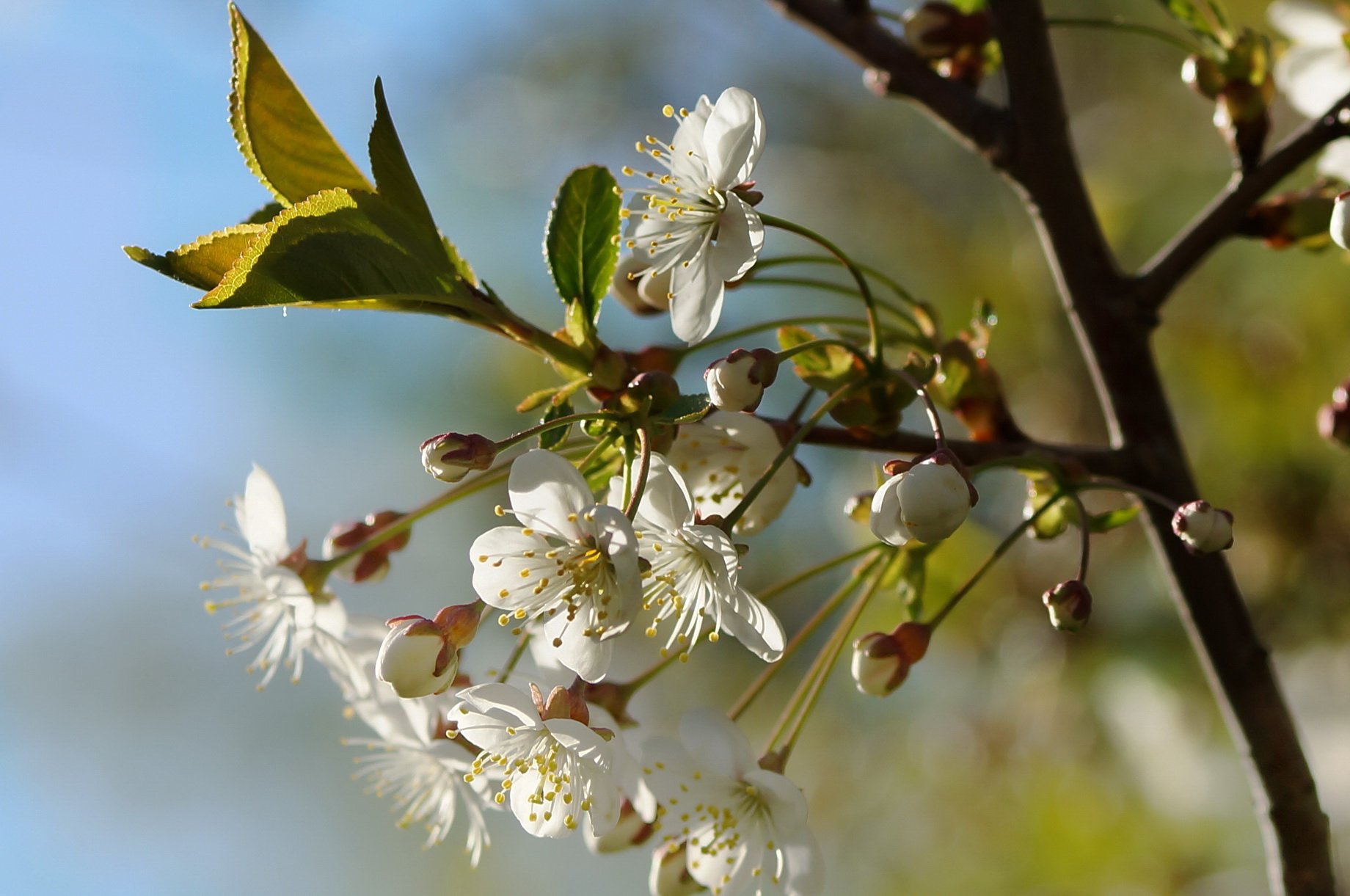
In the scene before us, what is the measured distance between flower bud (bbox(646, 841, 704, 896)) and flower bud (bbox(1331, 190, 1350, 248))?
427 mm

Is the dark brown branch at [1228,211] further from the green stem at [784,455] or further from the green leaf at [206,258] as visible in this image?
the green leaf at [206,258]

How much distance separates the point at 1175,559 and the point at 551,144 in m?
2.03

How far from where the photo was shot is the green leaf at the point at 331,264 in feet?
1.43

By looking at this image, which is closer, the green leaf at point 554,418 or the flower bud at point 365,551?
the green leaf at point 554,418

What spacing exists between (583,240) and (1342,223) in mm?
342

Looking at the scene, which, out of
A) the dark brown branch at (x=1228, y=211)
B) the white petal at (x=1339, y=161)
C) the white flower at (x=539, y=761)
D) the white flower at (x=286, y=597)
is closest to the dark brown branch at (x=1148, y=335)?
the dark brown branch at (x=1228, y=211)

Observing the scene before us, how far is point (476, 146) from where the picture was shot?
252 centimetres

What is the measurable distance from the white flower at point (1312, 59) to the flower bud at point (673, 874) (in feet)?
2.38

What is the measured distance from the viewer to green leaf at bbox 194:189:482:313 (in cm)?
44

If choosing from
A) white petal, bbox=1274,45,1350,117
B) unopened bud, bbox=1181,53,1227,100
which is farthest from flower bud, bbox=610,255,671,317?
white petal, bbox=1274,45,1350,117

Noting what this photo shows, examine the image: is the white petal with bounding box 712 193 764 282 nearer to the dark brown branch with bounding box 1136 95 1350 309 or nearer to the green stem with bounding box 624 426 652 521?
the green stem with bounding box 624 426 652 521

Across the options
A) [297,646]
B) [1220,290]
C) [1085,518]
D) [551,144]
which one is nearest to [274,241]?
[297,646]

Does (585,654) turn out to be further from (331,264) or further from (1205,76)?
(1205,76)

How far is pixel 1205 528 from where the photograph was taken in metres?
0.52
